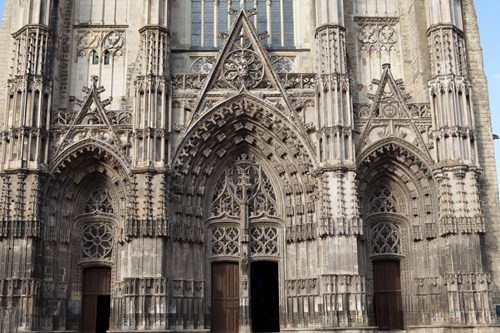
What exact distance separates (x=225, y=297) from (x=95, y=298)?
14.9 ft

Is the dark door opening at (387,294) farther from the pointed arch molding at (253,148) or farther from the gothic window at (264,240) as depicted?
the gothic window at (264,240)

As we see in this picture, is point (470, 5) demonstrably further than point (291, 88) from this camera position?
Yes

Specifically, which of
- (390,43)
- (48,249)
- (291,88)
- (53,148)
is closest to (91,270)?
(48,249)

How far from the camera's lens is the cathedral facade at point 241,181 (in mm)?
19578

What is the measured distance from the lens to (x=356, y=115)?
21422 mm

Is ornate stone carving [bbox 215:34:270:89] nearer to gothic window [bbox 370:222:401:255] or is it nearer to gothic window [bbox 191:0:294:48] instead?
gothic window [bbox 191:0:294:48]

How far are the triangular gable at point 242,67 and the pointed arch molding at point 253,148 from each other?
1.80ft

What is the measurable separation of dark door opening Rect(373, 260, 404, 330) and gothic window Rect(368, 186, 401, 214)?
184 cm

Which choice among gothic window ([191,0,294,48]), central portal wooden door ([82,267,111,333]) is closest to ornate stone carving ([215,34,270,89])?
gothic window ([191,0,294,48])

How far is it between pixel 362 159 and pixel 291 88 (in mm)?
3609

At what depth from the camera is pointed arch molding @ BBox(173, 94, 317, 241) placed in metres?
21.0

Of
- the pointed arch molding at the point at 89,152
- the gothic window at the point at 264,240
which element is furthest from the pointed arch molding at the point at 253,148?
the pointed arch molding at the point at 89,152

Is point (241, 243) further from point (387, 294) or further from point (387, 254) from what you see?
point (387, 294)

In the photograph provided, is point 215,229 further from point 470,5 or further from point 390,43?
point 470,5
